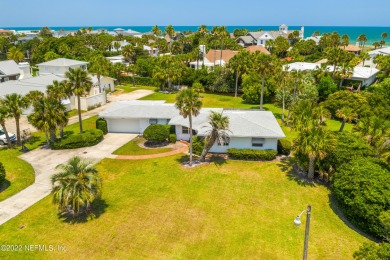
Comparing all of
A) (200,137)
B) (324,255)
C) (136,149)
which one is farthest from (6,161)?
(324,255)

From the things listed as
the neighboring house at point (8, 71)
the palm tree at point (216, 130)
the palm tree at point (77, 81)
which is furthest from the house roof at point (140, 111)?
the neighboring house at point (8, 71)

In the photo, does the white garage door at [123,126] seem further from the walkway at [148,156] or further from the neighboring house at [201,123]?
the walkway at [148,156]

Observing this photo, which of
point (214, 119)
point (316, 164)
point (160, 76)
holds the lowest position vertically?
point (316, 164)

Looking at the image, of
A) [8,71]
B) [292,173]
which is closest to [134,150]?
[292,173]

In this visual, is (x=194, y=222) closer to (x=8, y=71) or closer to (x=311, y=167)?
(x=311, y=167)

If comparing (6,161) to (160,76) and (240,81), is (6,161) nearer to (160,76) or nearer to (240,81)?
(160,76)
